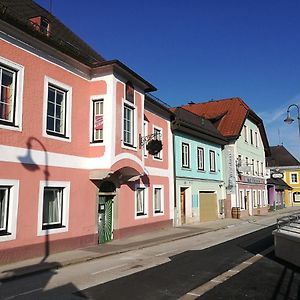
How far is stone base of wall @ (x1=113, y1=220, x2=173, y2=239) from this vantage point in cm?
1692

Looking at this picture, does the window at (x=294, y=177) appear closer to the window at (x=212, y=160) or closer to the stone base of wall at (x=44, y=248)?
the window at (x=212, y=160)

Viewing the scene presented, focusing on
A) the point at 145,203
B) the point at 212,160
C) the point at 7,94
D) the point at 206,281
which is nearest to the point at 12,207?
the point at 7,94

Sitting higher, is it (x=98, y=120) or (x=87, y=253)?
(x=98, y=120)

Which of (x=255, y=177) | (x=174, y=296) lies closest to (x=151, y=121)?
(x=174, y=296)

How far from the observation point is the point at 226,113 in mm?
35625

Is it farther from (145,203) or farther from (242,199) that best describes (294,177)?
(145,203)

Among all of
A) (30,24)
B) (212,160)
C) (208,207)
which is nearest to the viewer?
(30,24)

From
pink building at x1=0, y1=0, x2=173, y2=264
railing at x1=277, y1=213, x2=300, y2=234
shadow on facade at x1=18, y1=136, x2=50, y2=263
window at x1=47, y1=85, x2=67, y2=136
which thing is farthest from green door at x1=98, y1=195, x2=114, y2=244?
railing at x1=277, y1=213, x2=300, y2=234

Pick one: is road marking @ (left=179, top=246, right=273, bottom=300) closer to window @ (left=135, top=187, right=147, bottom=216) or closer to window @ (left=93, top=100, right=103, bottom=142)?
window @ (left=93, top=100, right=103, bottom=142)

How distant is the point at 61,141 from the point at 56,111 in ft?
3.69

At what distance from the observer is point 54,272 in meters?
10.4

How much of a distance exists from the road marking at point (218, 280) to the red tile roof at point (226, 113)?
2154 centimetres

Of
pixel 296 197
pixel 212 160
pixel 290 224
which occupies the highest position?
pixel 212 160

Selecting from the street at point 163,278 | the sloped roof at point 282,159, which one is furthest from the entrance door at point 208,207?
the sloped roof at point 282,159
